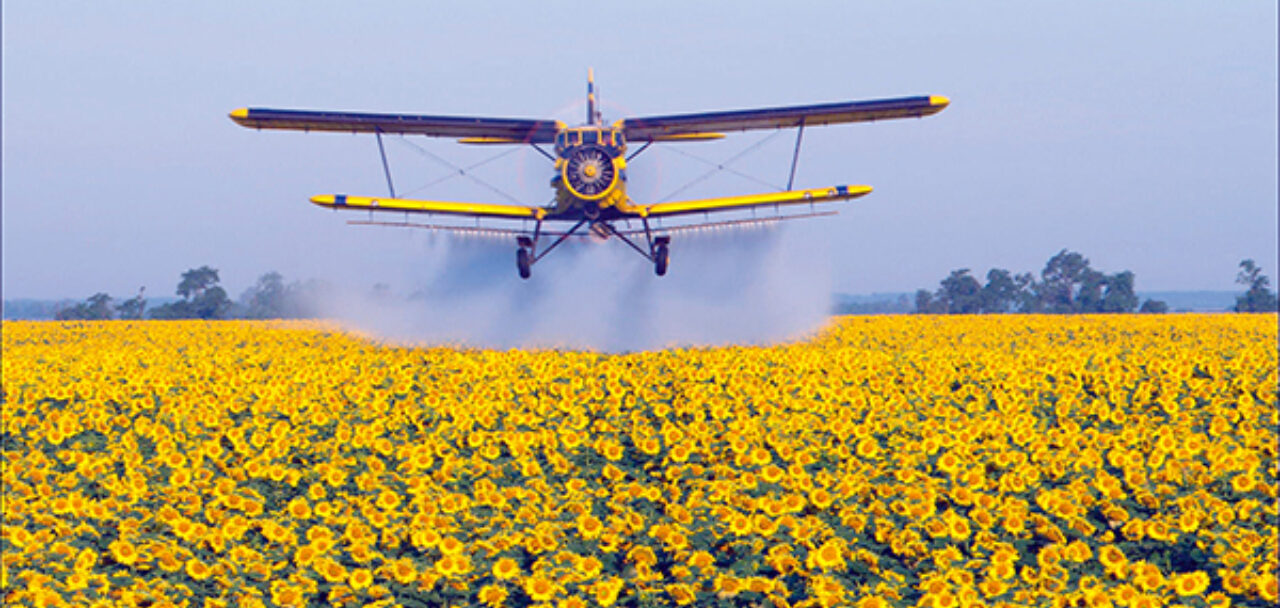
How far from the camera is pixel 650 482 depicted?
10445 millimetres

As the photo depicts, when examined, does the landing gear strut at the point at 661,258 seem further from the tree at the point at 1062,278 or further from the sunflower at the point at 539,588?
the tree at the point at 1062,278

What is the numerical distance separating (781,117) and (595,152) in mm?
6056

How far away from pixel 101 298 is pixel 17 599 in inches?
3736

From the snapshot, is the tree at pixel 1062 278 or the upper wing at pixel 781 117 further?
the tree at pixel 1062 278

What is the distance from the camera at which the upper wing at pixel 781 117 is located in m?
28.3

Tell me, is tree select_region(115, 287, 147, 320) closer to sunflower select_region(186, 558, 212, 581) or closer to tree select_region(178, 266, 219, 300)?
tree select_region(178, 266, 219, 300)

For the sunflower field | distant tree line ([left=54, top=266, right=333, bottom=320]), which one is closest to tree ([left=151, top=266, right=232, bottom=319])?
distant tree line ([left=54, top=266, right=333, bottom=320])

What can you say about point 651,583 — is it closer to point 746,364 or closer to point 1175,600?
point 1175,600

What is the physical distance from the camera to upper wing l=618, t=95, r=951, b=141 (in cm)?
2828

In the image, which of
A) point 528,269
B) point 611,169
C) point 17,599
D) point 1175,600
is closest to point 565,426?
point 17,599

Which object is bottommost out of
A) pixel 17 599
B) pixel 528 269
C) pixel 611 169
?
pixel 17 599

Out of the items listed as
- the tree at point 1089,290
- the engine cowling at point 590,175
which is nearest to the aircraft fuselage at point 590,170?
the engine cowling at point 590,175

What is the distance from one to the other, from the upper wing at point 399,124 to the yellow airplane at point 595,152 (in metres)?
0.03

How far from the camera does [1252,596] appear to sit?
6953mm
